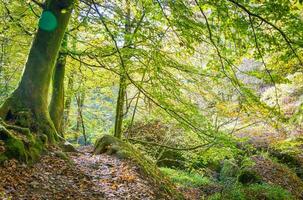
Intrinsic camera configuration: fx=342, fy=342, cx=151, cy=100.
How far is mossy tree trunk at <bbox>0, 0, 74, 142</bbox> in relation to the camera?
676 cm

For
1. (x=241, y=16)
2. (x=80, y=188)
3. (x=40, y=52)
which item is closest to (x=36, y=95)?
(x=40, y=52)

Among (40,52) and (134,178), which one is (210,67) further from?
(40,52)

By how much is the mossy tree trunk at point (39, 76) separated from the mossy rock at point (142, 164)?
5.03 feet

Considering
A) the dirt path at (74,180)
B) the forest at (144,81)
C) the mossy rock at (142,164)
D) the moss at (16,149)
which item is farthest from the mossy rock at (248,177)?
the moss at (16,149)

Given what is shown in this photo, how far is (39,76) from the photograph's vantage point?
706 cm

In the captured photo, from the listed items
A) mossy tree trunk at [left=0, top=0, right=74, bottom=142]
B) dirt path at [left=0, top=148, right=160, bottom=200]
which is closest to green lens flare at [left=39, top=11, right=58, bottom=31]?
mossy tree trunk at [left=0, top=0, right=74, bottom=142]

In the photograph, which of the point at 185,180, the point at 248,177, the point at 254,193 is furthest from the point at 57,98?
the point at 248,177

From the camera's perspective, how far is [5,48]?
11438 millimetres

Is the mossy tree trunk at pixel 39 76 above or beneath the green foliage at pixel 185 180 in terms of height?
above

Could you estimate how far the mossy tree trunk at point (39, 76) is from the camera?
676 cm

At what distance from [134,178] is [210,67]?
2640mm

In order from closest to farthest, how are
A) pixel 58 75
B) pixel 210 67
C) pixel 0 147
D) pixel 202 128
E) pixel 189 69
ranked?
1. pixel 0 147
2. pixel 210 67
3. pixel 202 128
4. pixel 189 69
5. pixel 58 75

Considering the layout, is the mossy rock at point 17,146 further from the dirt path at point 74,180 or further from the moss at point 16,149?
the dirt path at point 74,180

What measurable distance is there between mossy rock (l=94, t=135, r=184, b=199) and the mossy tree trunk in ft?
5.03
